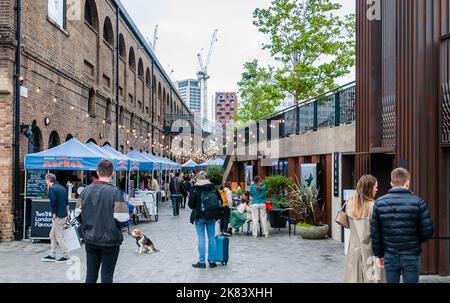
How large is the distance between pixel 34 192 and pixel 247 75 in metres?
20.2


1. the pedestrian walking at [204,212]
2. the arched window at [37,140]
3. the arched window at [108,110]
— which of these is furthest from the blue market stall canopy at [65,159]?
the arched window at [108,110]

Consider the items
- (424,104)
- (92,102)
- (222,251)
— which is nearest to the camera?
(424,104)

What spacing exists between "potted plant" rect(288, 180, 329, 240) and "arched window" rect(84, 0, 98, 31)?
12774 mm

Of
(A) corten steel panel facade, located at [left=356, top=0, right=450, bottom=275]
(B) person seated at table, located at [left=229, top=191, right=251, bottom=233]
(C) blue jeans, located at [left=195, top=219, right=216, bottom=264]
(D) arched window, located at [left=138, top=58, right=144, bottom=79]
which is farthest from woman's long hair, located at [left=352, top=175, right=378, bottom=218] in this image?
(D) arched window, located at [left=138, top=58, right=144, bottom=79]

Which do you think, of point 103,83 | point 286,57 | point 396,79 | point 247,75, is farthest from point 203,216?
point 247,75

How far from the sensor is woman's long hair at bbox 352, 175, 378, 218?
563 centimetres

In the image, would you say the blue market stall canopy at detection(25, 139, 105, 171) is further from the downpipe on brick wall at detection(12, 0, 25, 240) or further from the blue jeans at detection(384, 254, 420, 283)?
the blue jeans at detection(384, 254, 420, 283)

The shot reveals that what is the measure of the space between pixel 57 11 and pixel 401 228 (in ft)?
48.8

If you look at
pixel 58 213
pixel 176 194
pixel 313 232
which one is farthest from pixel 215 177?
pixel 58 213

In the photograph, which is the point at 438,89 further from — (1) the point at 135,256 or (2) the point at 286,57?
(2) the point at 286,57

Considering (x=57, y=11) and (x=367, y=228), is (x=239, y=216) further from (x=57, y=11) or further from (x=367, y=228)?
(x=57, y=11)

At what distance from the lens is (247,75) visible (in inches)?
1236

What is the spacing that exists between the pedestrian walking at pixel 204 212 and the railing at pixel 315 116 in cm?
518

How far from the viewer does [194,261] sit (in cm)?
979
